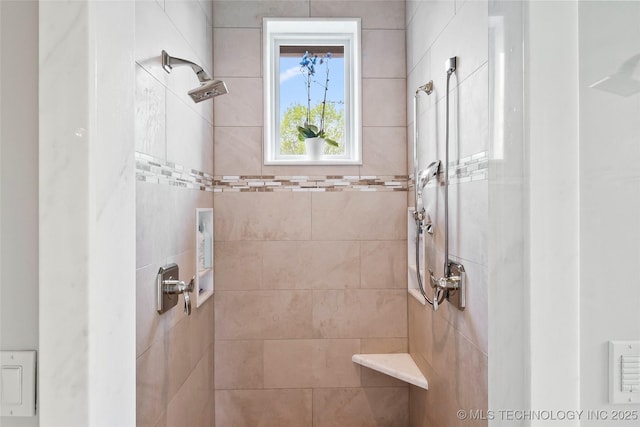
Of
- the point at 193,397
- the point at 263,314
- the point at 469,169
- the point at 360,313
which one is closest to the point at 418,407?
the point at 360,313

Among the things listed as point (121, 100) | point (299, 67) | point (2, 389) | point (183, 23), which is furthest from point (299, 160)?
point (2, 389)

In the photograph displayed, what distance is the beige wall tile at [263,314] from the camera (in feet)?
7.44

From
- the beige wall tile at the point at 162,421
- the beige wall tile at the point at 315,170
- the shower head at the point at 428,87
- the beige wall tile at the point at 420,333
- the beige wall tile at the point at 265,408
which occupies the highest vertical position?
the shower head at the point at 428,87

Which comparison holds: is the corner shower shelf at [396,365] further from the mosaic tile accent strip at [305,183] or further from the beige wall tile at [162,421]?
the beige wall tile at [162,421]

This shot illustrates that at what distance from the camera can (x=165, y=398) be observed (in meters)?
1.43

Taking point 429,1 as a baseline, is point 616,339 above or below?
below

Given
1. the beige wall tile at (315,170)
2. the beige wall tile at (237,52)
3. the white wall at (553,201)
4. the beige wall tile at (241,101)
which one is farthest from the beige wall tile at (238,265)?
the white wall at (553,201)

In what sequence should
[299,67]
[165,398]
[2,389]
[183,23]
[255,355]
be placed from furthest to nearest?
[299,67] → [255,355] → [183,23] → [165,398] → [2,389]

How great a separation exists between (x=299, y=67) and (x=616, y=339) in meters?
2.19

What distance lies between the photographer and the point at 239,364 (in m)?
2.28

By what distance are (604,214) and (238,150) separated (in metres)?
1.88

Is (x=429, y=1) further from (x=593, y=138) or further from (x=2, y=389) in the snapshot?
(x=2, y=389)

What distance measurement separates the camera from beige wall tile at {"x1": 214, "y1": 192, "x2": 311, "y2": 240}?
2.26 meters

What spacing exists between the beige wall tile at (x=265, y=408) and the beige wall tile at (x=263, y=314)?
331 mm
